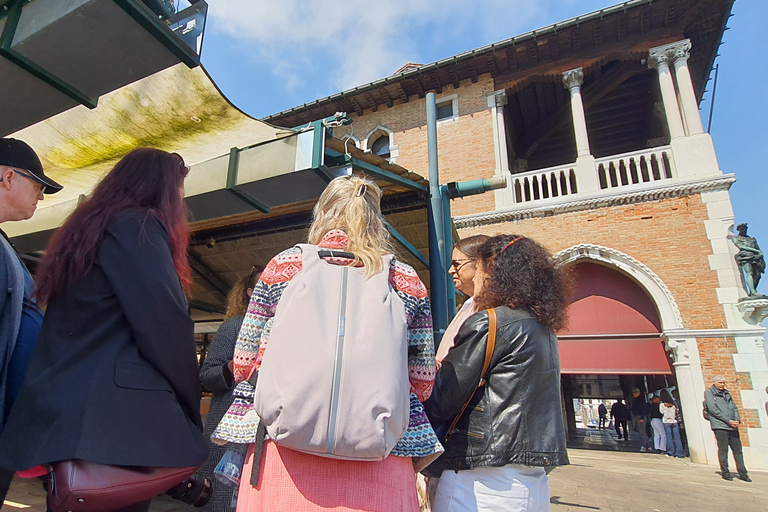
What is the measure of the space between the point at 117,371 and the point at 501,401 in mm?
1221

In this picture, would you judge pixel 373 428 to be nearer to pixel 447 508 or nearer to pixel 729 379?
pixel 447 508

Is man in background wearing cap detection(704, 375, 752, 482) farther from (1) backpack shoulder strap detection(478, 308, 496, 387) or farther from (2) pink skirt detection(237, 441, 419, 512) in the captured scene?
(2) pink skirt detection(237, 441, 419, 512)

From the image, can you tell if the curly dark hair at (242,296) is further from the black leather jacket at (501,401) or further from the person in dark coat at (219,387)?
the black leather jacket at (501,401)

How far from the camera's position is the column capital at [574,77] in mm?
10922

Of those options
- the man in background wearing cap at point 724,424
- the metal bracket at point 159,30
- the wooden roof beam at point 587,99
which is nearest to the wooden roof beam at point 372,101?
the wooden roof beam at point 587,99

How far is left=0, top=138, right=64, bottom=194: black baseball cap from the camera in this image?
5.15 ft

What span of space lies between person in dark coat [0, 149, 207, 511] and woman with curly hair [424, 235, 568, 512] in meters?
0.83

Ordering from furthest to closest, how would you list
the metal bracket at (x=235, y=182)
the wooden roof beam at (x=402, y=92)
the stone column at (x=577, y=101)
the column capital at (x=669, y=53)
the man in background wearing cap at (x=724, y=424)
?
the wooden roof beam at (x=402, y=92) < the stone column at (x=577, y=101) < the column capital at (x=669, y=53) < the man in background wearing cap at (x=724, y=424) < the metal bracket at (x=235, y=182)

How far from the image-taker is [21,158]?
5.29 feet

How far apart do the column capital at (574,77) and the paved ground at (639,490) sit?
8913 mm

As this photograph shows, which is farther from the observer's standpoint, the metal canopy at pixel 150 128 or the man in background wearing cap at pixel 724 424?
the man in background wearing cap at pixel 724 424

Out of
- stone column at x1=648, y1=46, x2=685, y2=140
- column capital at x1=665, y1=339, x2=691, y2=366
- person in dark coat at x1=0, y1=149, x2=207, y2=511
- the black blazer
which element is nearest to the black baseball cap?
person in dark coat at x1=0, y1=149, x2=207, y2=511

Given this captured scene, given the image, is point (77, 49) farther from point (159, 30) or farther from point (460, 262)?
point (460, 262)

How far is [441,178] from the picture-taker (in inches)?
464
